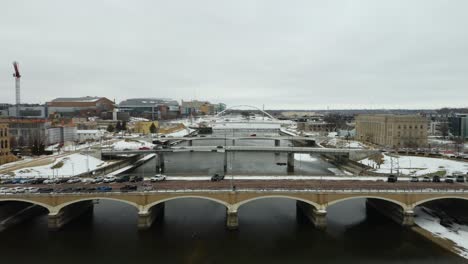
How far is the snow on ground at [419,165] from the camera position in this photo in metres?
44.9

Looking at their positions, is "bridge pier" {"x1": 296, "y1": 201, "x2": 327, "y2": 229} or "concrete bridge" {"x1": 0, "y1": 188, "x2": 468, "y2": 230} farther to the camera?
"bridge pier" {"x1": 296, "y1": 201, "x2": 327, "y2": 229}

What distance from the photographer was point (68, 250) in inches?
993

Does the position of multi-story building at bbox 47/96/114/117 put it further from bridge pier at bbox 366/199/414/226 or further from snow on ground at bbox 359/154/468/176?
bridge pier at bbox 366/199/414/226

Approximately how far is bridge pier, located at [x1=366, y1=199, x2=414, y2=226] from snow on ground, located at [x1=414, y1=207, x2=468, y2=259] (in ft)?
3.86

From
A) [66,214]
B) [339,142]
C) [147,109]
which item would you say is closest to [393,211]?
[66,214]

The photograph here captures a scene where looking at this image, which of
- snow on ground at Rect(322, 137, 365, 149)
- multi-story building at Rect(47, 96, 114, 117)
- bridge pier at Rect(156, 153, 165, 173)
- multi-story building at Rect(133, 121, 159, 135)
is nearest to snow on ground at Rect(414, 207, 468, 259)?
bridge pier at Rect(156, 153, 165, 173)

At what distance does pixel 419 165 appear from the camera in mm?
48844

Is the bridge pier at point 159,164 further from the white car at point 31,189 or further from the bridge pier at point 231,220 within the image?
the bridge pier at point 231,220

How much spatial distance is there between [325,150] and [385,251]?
31.6 meters

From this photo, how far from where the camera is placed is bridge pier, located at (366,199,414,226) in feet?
95.8

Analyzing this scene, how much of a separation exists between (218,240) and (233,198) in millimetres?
3706

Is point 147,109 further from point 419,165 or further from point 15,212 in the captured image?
point 15,212

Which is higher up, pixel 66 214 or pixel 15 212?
pixel 66 214

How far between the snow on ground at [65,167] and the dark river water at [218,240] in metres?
13.8
